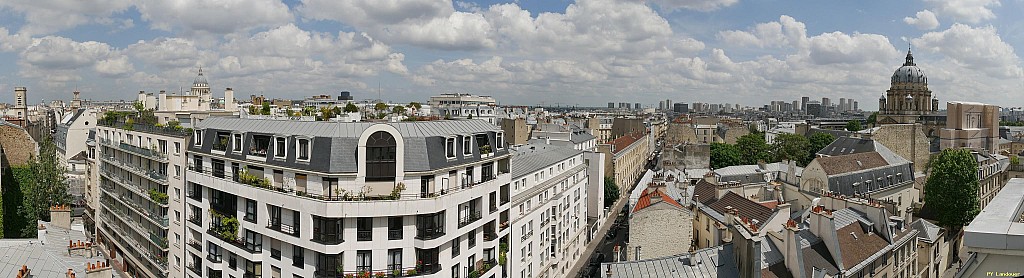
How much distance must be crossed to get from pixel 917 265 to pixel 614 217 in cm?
3850

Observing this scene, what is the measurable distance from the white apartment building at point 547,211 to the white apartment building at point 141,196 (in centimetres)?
2221

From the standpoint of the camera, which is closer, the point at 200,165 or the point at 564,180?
the point at 200,165

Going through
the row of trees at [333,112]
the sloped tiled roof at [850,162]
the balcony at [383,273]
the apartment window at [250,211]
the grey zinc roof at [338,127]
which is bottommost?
the balcony at [383,273]

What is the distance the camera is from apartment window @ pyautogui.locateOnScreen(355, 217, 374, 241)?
29.8 m

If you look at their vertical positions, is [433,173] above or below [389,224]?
above

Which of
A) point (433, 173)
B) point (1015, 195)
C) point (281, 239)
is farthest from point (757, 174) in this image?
point (1015, 195)

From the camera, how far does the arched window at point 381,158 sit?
3000 centimetres

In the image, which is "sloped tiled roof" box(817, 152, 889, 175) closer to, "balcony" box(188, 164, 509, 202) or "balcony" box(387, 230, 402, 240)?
"balcony" box(188, 164, 509, 202)

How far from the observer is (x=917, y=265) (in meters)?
40.2

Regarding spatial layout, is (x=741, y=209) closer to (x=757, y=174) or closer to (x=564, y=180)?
(x=564, y=180)

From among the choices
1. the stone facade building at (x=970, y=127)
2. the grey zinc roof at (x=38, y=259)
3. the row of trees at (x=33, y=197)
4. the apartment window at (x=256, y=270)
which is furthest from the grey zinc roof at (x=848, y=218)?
the stone facade building at (x=970, y=127)

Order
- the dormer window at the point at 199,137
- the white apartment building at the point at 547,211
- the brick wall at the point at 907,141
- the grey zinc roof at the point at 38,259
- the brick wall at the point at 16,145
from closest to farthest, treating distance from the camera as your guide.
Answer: the grey zinc roof at the point at 38,259 < the dormer window at the point at 199,137 < the white apartment building at the point at 547,211 < the brick wall at the point at 16,145 < the brick wall at the point at 907,141

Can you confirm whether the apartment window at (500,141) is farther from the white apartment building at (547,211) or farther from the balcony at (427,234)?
the balcony at (427,234)

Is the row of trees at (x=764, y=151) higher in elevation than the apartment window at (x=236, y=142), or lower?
lower
